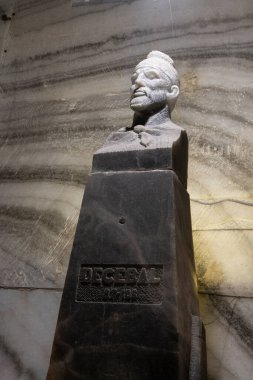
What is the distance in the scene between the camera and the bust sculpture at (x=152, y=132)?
2.01 m

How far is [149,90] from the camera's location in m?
2.27

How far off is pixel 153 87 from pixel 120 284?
1076 mm

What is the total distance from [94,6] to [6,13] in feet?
2.85

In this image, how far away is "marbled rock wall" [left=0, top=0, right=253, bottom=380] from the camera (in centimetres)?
244

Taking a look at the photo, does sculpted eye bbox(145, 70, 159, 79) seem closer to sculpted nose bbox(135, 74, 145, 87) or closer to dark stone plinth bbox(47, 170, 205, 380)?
sculpted nose bbox(135, 74, 145, 87)

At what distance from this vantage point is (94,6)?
3.60m

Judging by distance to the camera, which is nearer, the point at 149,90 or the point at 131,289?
the point at 131,289

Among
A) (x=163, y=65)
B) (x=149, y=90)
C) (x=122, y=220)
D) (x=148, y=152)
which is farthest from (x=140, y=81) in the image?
(x=122, y=220)

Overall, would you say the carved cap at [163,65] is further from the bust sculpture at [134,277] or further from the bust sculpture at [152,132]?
the bust sculpture at [134,277]

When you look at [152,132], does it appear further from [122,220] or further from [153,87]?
[122,220]

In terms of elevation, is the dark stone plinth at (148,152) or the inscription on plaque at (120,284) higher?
the dark stone plinth at (148,152)

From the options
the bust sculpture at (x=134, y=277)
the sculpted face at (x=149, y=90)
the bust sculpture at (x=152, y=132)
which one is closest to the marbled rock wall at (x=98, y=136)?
the bust sculpture at (x=134, y=277)

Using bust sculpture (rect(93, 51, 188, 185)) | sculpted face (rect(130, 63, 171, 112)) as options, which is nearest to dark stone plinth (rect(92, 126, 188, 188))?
bust sculpture (rect(93, 51, 188, 185))

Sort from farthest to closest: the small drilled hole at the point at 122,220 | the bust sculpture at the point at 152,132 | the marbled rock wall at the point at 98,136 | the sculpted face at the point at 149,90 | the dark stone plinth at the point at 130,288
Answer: the marbled rock wall at the point at 98,136 → the sculpted face at the point at 149,90 → the bust sculpture at the point at 152,132 → the small drilled hole at the point at 122,220 → the dark stone plinth at the point at 130,288
